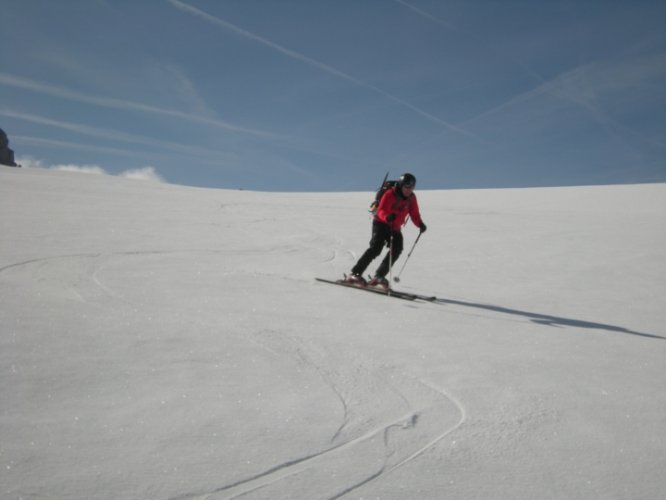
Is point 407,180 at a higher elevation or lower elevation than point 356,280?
higher

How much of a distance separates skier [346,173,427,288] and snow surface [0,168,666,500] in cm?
67

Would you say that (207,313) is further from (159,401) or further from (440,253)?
(440,253)

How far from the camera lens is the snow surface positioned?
2.38 metres

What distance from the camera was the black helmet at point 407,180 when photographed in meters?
8.02

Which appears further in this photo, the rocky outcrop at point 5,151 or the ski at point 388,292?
the rocky outcrop at point 5,151

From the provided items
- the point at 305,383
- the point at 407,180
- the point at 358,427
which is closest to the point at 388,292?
the point at 407,180

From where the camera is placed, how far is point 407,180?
8.02 metres

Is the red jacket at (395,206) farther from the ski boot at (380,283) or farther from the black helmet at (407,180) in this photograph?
the ski boot at (380,283)

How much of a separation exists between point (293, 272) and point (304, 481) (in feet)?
20.3

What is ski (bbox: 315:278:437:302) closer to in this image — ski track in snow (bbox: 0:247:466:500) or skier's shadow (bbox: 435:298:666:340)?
skier's shadow (bbox: 435:298:666:340)

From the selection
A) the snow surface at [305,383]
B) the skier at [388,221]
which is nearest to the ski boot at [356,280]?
the skier at [388,221]

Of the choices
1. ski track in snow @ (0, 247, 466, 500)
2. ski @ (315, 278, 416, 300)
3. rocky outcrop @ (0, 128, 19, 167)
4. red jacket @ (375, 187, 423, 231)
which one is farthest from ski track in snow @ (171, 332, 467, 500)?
rocky outcrop @ (0, 128, 19, 167)

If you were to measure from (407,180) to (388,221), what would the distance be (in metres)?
0.78

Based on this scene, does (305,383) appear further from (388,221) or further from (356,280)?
(388,221)
